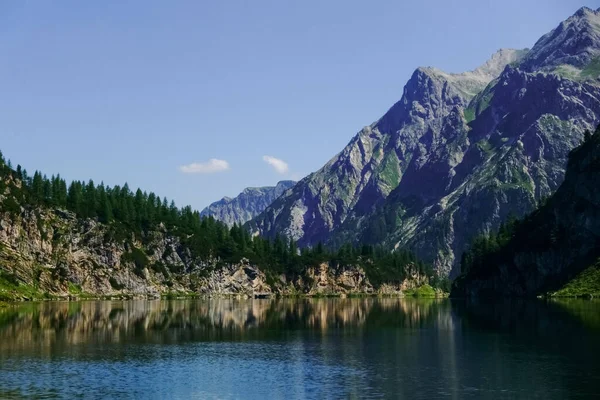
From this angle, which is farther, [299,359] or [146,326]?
[146,326]

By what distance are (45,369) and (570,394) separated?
5520cm

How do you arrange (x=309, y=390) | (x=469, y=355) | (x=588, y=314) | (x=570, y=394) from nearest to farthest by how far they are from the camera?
(x=570, y=394), (x=309, y=390), (x=469, y=355), (x=588, y=314)

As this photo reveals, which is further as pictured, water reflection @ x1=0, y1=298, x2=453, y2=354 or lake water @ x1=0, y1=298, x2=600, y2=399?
water reflection @ x1=0, y1=298, x2=453, y2=354

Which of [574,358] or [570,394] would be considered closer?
[570,394]

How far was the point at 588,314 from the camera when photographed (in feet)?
497

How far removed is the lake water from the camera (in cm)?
6531

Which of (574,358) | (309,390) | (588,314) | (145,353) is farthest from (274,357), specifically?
(588,314)

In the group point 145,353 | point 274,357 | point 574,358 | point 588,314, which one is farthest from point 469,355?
point 588,314

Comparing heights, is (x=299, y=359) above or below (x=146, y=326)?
below

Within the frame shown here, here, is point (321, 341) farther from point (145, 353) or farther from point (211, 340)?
point (145, 353)

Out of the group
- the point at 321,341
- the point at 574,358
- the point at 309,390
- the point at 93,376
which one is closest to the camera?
the point at 309,390

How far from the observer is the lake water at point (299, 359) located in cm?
6531

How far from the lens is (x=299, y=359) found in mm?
88375

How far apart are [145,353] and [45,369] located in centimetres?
1879
